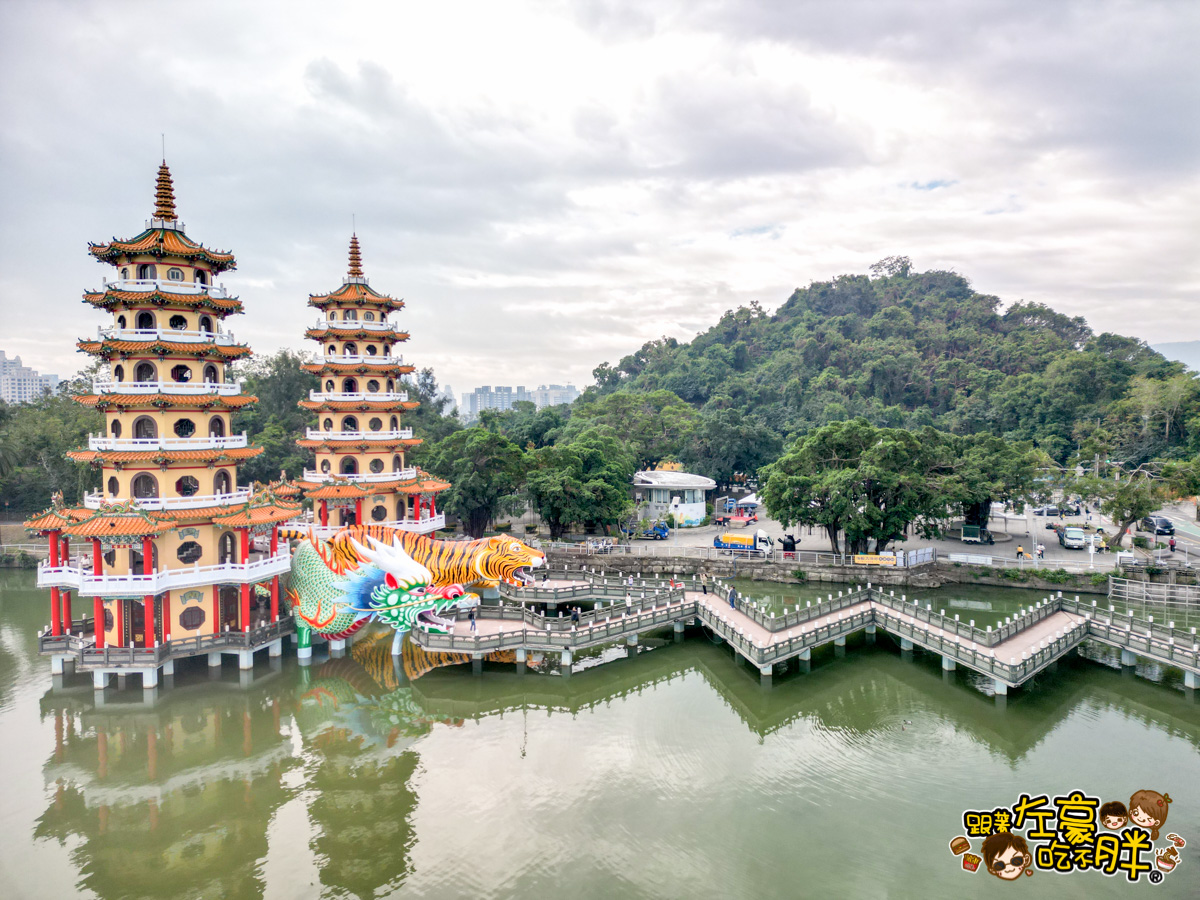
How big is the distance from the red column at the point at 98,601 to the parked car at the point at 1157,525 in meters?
46.2

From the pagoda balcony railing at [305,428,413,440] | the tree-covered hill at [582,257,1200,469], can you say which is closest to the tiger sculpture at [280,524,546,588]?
the pagoda balcony railing at [305,428,413,440]

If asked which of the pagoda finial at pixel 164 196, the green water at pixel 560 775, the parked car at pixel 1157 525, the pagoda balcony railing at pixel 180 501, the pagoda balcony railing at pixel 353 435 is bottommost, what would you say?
the green water at pixel 560 775

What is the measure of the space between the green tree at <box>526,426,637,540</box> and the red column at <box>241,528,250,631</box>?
1638cm

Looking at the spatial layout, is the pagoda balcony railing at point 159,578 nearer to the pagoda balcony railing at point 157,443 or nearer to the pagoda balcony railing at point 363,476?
the pagoda balcony railing at point 157,443

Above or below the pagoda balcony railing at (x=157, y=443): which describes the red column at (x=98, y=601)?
below

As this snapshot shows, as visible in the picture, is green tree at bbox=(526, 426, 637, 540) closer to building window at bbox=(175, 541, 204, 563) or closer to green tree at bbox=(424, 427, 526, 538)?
green tree at bbox=(424, 427, 526, 538)

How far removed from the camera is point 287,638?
24891 millimetres

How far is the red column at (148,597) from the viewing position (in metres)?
20.4

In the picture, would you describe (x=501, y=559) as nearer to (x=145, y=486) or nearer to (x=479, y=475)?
(x=145, y=486)

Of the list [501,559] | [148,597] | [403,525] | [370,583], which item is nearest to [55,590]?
[148,597]

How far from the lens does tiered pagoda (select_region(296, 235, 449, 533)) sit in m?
28.4

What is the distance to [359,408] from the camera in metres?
28.6

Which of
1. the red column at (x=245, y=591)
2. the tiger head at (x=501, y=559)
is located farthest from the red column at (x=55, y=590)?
the tiger head at (x=501, y=559)

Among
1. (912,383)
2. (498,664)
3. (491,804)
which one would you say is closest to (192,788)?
(491,804)
